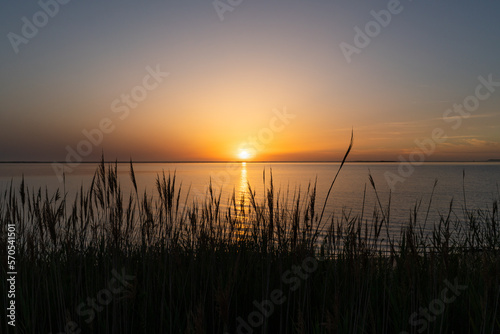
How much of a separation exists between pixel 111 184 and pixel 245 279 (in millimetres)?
1781

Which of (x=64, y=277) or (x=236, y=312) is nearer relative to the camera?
(x=236, y=312)

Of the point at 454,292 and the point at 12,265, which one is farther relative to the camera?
the point at 12,265

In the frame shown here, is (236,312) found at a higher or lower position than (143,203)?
lower

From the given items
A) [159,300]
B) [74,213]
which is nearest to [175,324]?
[159,300]

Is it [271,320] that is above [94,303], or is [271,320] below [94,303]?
below

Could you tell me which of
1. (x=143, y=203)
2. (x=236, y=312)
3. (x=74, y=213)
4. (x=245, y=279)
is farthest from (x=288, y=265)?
(x=74, y=213)

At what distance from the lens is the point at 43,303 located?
10.0ft

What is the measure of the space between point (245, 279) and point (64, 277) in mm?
2135

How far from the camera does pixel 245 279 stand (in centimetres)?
349

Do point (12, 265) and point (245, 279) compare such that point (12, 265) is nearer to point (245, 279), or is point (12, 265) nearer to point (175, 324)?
point (175, 324)

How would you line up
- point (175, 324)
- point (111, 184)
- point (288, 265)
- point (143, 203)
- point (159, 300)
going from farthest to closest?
1. point (288, 265)
2. point (143, 203)
3. point (111, 184)
4. point (159, 300)
5. point (175, 324)

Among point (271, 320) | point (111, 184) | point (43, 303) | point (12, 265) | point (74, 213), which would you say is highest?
point (111, 184)

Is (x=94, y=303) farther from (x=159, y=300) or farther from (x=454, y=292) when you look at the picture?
(x=454, y=292)

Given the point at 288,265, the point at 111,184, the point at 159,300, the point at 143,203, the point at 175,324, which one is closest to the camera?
the point at 175,324
